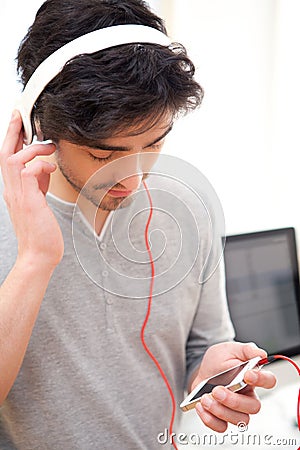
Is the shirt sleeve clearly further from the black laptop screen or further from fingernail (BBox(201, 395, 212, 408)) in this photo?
the black laptop screen

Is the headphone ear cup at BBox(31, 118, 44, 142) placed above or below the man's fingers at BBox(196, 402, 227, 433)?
above

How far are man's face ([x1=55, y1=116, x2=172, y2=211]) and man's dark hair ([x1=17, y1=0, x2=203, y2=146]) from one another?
14 millimetres

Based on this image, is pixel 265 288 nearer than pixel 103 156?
No

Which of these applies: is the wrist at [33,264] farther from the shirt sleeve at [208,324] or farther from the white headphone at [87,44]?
the shirt sleeve at [208,324]

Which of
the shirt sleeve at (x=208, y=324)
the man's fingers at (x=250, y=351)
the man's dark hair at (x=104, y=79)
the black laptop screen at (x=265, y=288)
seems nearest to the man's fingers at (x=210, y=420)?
the man's fingers at (x=250, y=351)

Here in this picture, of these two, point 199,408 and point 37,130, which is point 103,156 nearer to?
point 37,130

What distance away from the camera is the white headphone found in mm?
752

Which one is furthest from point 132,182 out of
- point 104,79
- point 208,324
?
point 208,324

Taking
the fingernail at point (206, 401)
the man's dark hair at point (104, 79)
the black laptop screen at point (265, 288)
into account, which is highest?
the man's dark hair at point (104, 79)

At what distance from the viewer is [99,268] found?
0.85 meters

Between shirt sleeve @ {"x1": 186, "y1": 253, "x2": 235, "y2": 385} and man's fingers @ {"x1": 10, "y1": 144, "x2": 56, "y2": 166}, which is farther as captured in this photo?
shirt sleeve @ {"x1": 186, "y1": 253, "x2": 235, "y2": 385}

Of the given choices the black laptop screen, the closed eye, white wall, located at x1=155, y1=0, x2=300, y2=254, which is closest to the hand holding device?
the closed eye

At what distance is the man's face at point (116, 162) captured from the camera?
0.75 metres

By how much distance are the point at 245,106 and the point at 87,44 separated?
4.14ft
